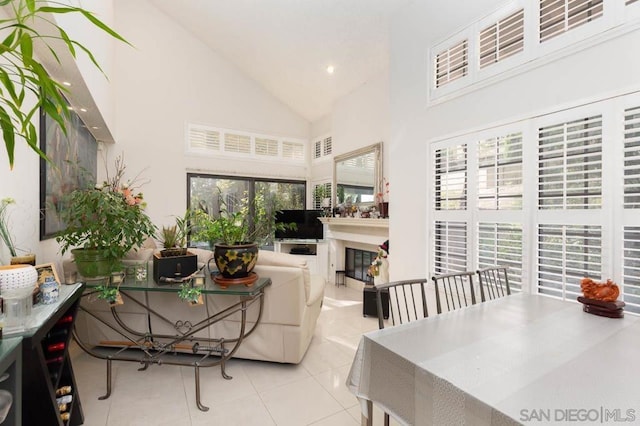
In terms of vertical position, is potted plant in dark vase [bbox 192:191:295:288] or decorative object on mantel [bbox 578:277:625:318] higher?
potted plant in dark vase [bbox 192:191:295:288]

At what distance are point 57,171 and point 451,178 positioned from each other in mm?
3371

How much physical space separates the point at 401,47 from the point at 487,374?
3389 millimetres

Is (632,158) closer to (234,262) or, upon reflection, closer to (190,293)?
(234,262)

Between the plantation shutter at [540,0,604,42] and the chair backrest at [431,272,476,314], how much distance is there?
181cm

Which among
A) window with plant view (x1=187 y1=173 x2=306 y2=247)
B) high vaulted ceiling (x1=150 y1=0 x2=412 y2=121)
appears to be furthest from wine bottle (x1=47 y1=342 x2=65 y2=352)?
high vaulted ceiling (x1=150 y1=0 x2=412 y2=121)

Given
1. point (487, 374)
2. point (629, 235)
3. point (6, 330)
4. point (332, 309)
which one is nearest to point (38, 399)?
point (6, 330)

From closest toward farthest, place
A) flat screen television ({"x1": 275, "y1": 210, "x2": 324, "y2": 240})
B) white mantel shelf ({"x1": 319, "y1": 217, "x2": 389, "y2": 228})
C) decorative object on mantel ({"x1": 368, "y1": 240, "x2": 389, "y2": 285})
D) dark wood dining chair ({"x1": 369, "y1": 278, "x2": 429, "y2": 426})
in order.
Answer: dark wood dining chair ({"x1": 369, "y1": 278, "x2": 429, "y2": 426})
decorative object on mantel ({"x1": 368, "y1": 240, "x2": 389, "y2": 285})
white mantel shelf ({"x1": 319, "y1": 217, "x2": 389, "y2": 228})
flat screen television ({"x1": 275, "y1": 210, "x2": 324, "y2": 240})

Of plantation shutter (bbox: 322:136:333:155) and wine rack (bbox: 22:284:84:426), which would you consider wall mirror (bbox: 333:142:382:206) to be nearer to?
plantation shutter (bbox: 322:136:333:155)

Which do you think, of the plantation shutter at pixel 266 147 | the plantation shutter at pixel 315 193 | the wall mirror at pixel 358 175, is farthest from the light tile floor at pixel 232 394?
the plantation shutter at pixel 266 147

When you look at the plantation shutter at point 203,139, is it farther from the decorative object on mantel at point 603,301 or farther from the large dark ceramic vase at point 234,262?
the decorative object on mantel at point 603,301

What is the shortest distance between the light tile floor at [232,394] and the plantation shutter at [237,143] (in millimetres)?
4016

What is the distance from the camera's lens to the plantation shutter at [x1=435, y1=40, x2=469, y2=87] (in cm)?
274

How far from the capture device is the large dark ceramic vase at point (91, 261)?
2.18 meters

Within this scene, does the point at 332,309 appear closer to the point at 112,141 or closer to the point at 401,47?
the point at 401,47
